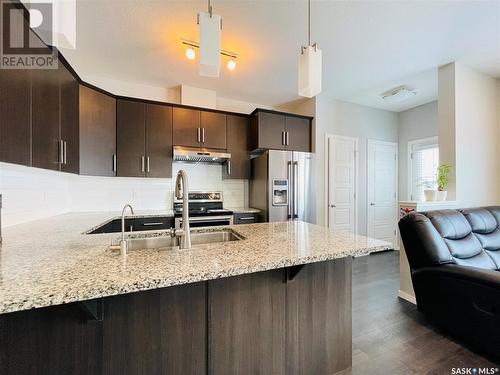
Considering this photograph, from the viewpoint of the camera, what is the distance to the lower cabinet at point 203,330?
88cm

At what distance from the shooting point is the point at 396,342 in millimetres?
1809

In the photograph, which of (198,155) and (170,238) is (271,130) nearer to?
(198,155)

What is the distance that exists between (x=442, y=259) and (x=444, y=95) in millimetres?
2140

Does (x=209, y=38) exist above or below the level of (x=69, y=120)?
above

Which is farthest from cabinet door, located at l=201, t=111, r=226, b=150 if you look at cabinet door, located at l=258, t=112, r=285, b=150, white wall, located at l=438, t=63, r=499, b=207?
white wall, located at l=438, t=63, r=499, b=207

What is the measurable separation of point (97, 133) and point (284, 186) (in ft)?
8.19

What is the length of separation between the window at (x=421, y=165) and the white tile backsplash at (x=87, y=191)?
3.30 meters

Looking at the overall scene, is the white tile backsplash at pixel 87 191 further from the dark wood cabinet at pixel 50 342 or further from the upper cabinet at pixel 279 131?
the dark wood cabinet at pixel 50 342

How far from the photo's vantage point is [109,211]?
303 cm

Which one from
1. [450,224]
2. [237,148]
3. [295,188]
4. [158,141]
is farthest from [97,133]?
[450,224]

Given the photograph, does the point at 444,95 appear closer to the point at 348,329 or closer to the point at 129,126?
the point at 348,329

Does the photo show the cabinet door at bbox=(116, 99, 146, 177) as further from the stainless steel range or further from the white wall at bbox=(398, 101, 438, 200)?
the white wall at bbox=(398, 101, 438, 200)

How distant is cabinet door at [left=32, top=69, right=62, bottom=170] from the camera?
148 cm

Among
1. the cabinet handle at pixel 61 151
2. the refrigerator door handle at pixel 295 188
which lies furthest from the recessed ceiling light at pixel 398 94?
the cabinet handle at pixel 61 151
